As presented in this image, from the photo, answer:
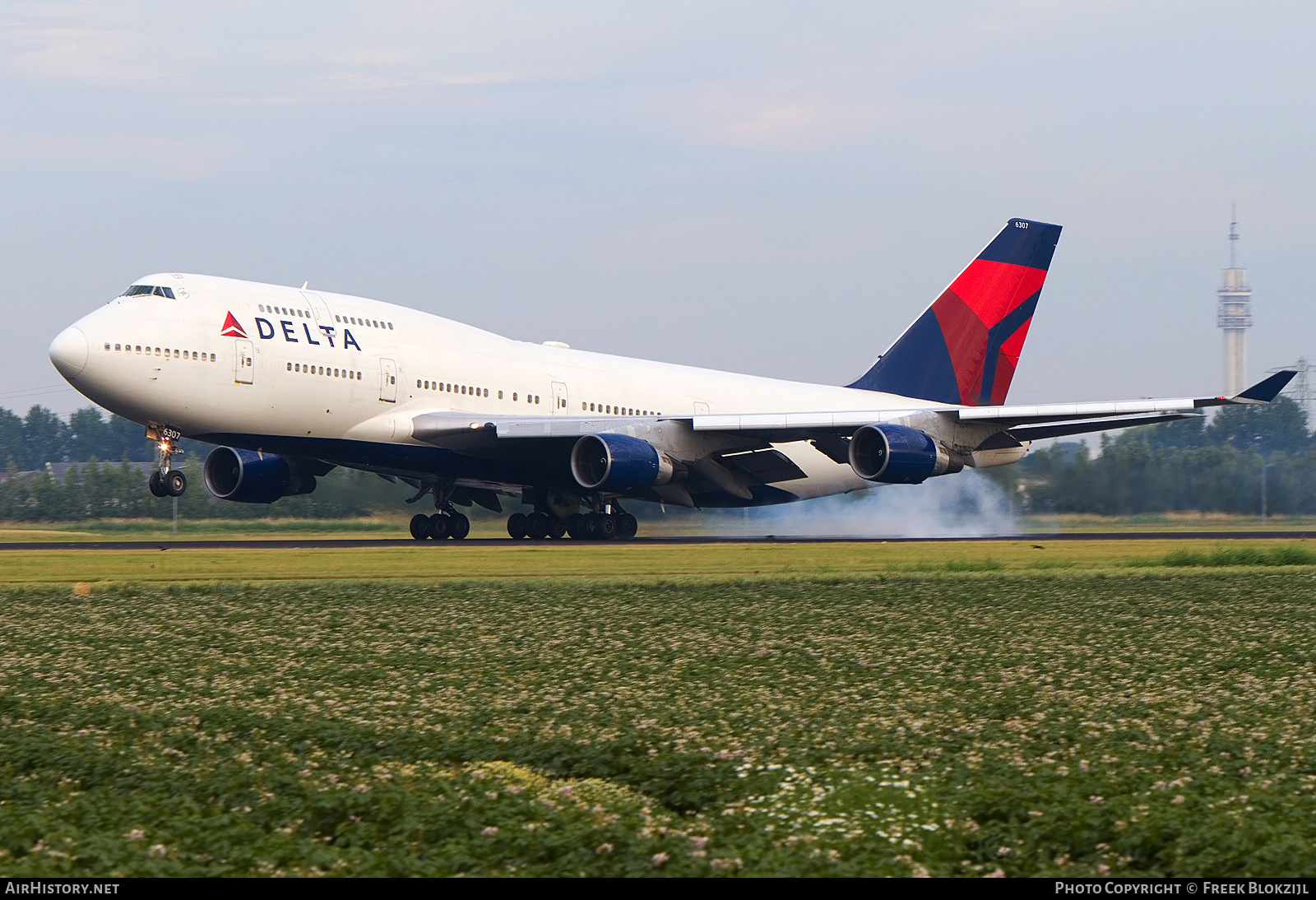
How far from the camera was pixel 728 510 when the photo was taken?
37969mm

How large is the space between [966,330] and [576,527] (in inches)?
511

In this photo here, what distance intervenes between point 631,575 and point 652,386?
1426 centimetres

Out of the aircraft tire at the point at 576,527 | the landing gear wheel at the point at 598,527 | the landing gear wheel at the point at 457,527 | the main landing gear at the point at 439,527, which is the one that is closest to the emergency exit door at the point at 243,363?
the main landing gear at the point at 439,527

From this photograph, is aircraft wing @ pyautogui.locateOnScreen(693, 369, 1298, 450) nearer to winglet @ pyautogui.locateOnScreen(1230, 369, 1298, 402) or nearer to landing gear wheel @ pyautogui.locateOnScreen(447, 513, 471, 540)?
winglet @ pyautogui.locateOnScreen(1230, 369, 1298, 402)

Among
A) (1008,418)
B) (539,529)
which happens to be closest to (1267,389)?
(1008,418)

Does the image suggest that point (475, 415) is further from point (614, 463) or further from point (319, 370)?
point (319, 370)

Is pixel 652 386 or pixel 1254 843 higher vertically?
pixel 652 386

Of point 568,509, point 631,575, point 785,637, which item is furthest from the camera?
point 568,509

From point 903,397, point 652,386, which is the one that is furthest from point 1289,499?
point 652,386

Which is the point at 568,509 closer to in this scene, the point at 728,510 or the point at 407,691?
the point at 728,510

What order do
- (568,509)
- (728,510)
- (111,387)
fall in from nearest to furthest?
(111,387)
(568,509)
(728,510)

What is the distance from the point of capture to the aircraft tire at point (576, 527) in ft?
105

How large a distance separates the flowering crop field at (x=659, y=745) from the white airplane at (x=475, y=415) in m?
12.9

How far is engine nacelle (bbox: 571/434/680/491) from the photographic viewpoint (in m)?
29.2
